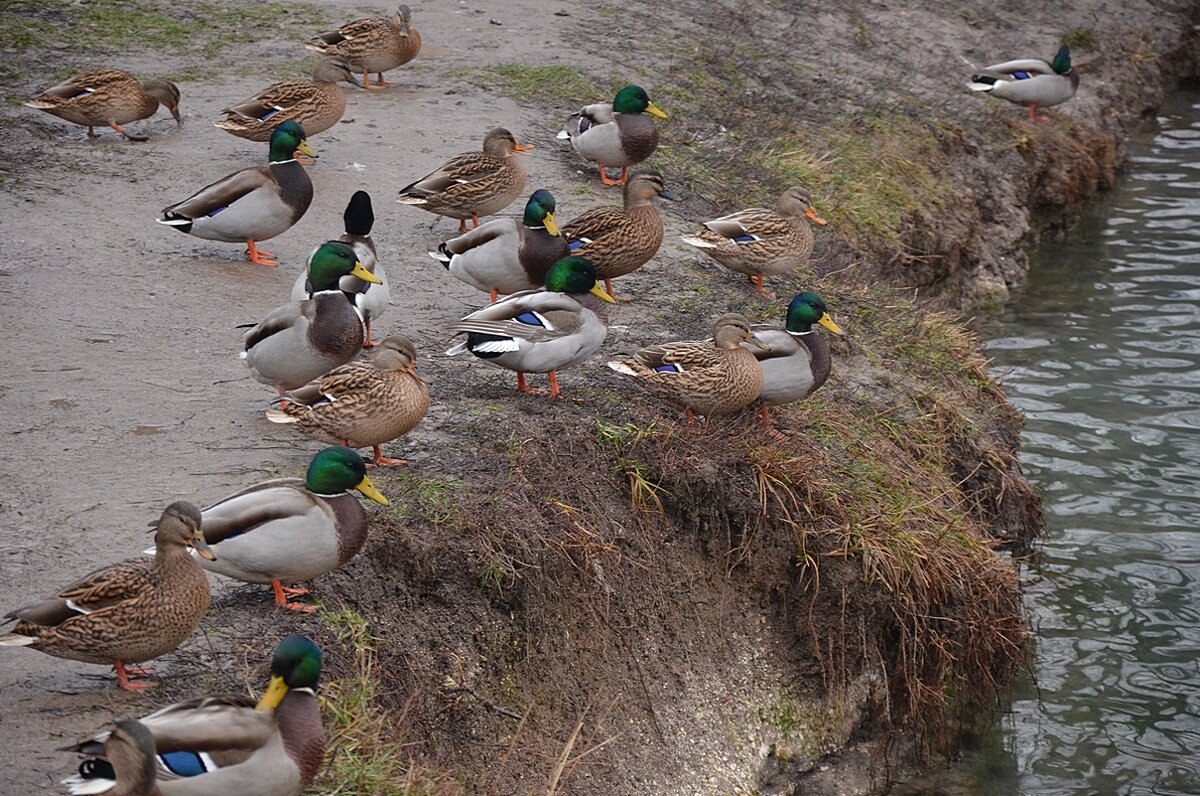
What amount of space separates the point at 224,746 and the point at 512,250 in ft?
14.1

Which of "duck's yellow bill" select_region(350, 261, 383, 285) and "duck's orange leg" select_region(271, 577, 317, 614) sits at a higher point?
"duck's yellow bill" select_region(350, 261, 383, 285)

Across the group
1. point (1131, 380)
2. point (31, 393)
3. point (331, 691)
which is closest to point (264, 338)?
point (31, 393)

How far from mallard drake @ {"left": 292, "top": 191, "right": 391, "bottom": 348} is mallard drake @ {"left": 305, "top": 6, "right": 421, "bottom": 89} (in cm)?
450

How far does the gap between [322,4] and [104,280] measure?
22.0 feet

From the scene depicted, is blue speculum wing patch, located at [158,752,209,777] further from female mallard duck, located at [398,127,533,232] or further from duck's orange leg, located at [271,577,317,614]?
female mallard duck, located at [398,127,533,232]

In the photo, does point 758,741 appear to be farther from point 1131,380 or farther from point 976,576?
point 1131,380

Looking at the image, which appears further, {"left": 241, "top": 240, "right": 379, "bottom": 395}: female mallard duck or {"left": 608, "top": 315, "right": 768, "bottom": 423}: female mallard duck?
{"left": 608, "top": 315, "right": 768, "bottom": 423}: female mallard duck

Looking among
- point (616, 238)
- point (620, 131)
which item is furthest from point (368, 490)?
point (620, 131)

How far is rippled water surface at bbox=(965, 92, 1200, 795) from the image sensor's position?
6.88 metres

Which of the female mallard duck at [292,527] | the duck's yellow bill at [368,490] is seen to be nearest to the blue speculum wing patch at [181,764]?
the female mallard duck at [292,527]

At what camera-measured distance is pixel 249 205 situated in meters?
8.45

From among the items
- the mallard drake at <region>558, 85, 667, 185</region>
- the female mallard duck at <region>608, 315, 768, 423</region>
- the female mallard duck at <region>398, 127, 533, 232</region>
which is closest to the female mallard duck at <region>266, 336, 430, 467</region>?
the female mallard duck at <region>608, 315, 768, 423</region>

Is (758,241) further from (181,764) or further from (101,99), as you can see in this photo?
(181,764)

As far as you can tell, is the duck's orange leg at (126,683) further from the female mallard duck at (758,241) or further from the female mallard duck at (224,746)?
the female mallard duck at (758,241)
